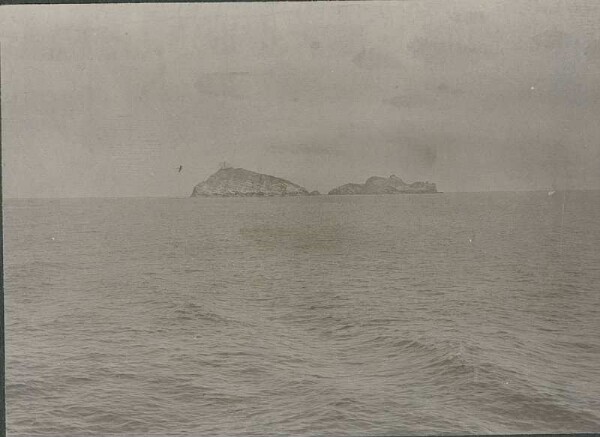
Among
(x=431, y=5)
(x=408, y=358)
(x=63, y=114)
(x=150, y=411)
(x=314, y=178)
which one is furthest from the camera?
(x=314, y=178)

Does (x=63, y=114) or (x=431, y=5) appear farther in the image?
(x=63, y=114)

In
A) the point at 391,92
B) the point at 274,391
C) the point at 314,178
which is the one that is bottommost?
the point at 274,391

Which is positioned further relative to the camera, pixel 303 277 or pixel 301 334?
pixel 303 277

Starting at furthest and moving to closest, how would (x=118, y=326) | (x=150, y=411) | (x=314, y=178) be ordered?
(x=118, y=326) → (x=314, y=178) → (x=150, y=411)

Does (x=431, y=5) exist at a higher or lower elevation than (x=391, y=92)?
higher

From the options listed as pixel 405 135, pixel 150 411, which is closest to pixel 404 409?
pixel 150 411

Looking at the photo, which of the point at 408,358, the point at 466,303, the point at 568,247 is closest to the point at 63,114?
the point at 408,358

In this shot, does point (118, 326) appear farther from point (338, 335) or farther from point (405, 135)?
point (405, 135)
